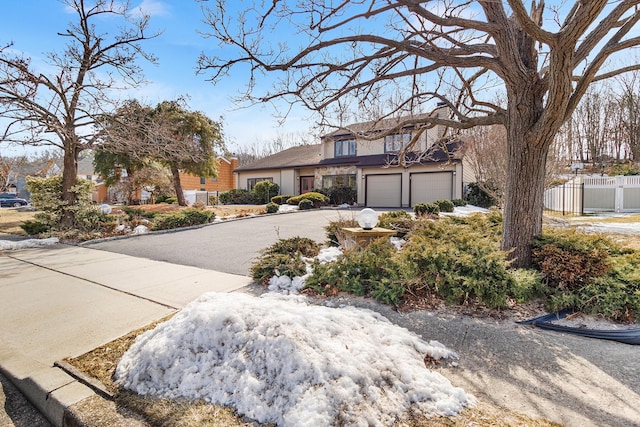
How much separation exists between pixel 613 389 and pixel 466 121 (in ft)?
13.2

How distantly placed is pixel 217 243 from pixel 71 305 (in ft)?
16.0

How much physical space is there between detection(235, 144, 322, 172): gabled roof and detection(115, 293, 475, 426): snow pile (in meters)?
20.6

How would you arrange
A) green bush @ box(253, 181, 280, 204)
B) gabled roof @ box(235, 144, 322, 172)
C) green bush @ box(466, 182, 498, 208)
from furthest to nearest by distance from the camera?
gabled roof @ box(235, 144, 322, 172), green bush @ box(253, 181, 280, 204), green bush @ box(466, 182, 498, 208)

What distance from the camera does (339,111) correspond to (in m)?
7.23

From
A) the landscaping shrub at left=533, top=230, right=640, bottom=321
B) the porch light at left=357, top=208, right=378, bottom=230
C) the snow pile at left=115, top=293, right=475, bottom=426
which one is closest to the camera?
the snow pile at left=115, top=293, right=475, bottom=426

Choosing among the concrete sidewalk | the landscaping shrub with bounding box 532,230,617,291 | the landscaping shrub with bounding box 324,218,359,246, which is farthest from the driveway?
the landscaping shrub with bounding box 532,230,617,291

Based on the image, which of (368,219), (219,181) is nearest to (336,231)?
(368,219)

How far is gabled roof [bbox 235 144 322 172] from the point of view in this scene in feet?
79.0

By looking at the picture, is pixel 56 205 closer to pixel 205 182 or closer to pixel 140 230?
pixel 140 230

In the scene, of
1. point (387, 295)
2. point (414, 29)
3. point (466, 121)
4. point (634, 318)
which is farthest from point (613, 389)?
point (414, 29)

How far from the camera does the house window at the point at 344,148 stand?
2291 cm

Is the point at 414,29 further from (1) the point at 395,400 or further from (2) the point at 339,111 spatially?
(1) the point at 395,400

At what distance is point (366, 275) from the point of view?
4.42 m

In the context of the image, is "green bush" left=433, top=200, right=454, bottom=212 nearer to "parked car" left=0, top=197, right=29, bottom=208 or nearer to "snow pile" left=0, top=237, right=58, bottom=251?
"snow pile" left=0, top=237, right=58, bottom=251
